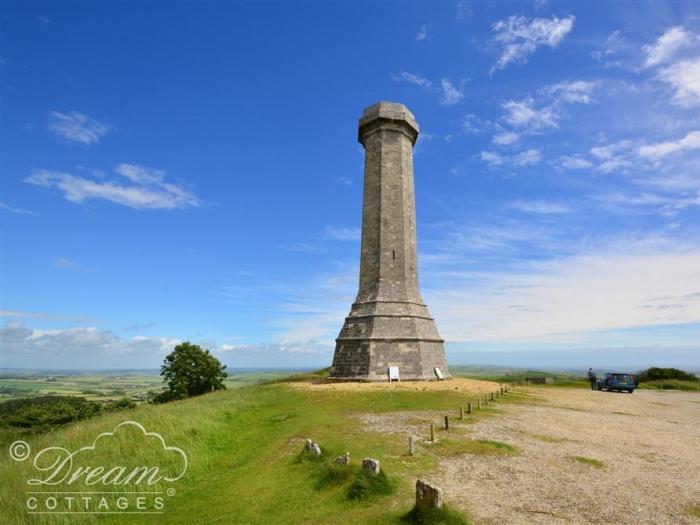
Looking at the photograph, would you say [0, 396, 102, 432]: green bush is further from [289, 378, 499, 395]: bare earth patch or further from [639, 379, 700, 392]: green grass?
[639, 379, 700, 392]: green grass

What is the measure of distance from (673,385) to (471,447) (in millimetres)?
31565

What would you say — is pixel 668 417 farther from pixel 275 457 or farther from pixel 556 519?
pixel 275 457

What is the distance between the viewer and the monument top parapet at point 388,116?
1116 inches

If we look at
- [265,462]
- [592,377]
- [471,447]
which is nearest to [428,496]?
[471,447]

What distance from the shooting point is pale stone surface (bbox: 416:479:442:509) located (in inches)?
271

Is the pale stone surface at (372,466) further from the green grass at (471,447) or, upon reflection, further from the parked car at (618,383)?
the parked car at (618,383)

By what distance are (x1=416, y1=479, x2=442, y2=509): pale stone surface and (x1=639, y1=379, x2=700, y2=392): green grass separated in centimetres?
3389

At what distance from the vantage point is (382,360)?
2438cm

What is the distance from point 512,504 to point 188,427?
1111 cm

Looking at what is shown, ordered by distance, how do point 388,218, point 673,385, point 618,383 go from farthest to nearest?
point 673,385 < point 618,383 < point 388,218

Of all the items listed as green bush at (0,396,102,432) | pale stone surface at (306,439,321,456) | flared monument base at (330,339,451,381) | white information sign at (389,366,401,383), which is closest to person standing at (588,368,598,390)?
flared monument base at (330,339,451,381)

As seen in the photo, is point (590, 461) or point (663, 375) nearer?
point (590, 461)

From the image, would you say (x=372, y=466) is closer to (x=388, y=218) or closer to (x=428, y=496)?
(x=428, y=496)

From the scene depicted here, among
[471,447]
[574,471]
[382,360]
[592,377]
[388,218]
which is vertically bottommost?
[574,471]
